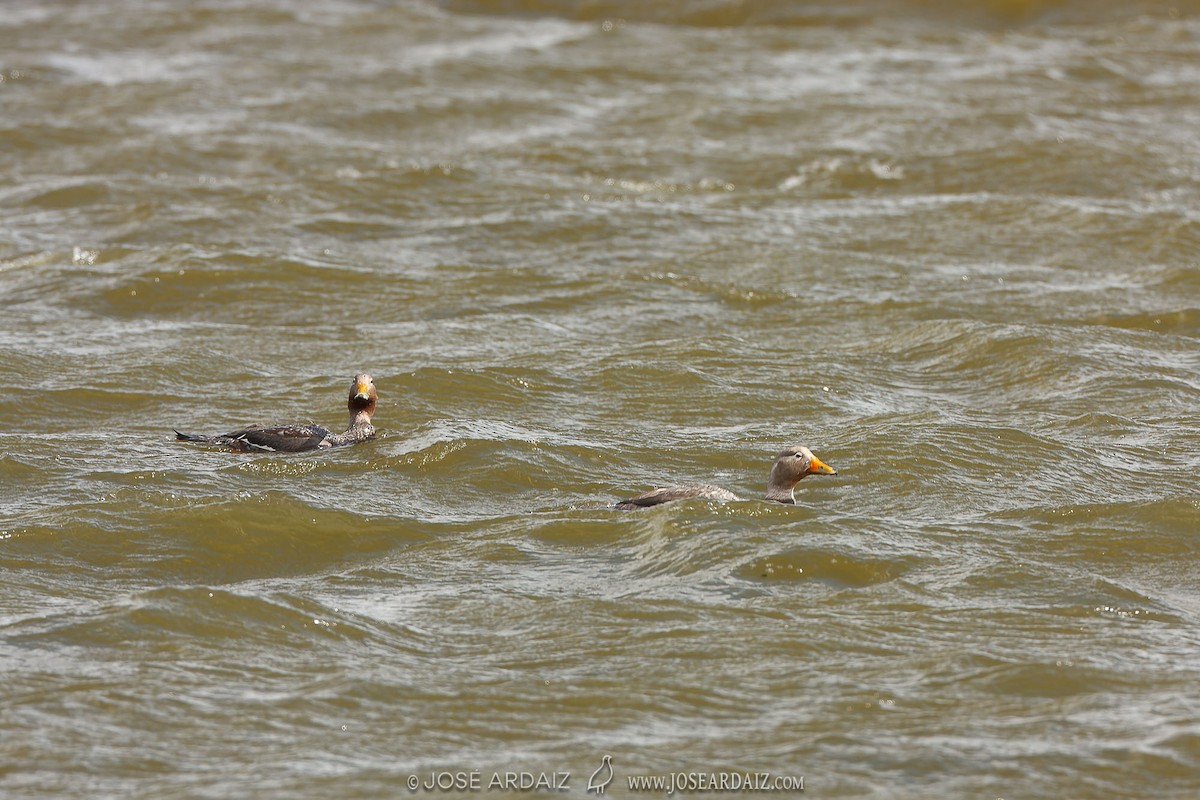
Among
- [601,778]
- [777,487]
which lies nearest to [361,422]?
[777,487]

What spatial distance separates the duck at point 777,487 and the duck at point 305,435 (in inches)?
86.0

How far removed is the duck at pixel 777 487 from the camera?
10141 millimetres

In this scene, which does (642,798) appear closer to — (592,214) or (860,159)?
(592,214)

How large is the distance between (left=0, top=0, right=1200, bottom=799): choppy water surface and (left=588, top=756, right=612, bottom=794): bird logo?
0.28 ft

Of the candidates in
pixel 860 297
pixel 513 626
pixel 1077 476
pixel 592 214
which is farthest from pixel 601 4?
pixel 513 626

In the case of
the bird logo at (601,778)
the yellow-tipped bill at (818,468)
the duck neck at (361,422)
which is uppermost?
the yellow-tipped bill at (818,468)

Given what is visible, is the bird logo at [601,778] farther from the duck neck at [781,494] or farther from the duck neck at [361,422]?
the duck neck at [361,422]

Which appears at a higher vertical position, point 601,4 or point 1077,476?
point 601,4

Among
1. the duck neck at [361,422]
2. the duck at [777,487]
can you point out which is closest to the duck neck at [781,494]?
the duck at [777,487]

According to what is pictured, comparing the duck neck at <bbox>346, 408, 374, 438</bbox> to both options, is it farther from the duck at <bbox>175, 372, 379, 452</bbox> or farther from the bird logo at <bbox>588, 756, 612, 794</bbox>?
the bird logo at <bbox>588, 756, 612, 794</bbox>

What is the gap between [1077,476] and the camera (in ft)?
36.8

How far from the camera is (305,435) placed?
11484 millimetres

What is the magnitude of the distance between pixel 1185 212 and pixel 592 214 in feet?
19.1

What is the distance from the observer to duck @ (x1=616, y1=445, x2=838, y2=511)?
Answer: 399 inches
